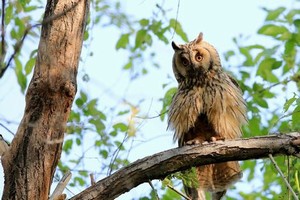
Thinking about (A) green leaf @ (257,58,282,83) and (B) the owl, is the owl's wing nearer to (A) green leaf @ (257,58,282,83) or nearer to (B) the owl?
(B) the owl

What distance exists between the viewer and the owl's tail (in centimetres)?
401

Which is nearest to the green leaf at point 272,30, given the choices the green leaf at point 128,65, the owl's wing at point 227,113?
the owl's wing at point 227,113

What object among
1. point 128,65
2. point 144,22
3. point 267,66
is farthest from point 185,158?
point 128,65

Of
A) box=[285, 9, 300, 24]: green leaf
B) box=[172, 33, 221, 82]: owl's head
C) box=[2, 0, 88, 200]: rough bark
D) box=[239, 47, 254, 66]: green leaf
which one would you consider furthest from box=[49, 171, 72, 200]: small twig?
box=[239, 47, 254, 66]: green leaf

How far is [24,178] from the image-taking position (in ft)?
9.54

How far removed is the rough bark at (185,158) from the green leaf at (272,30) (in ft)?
7.88

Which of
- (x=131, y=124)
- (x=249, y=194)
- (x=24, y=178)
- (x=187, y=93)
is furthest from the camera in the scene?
(x=249, y=194)

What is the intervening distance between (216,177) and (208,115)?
1.32 feet

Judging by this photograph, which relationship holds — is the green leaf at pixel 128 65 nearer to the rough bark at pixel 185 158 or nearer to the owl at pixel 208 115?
the owl at pixel 208 115

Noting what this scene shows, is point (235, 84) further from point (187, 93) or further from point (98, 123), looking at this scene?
point (98, 123)

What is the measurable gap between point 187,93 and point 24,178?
1549 mm

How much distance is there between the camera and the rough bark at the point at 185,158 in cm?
291

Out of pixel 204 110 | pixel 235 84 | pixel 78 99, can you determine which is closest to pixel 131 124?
pixel 204 110

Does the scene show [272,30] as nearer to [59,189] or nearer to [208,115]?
[208,115]
